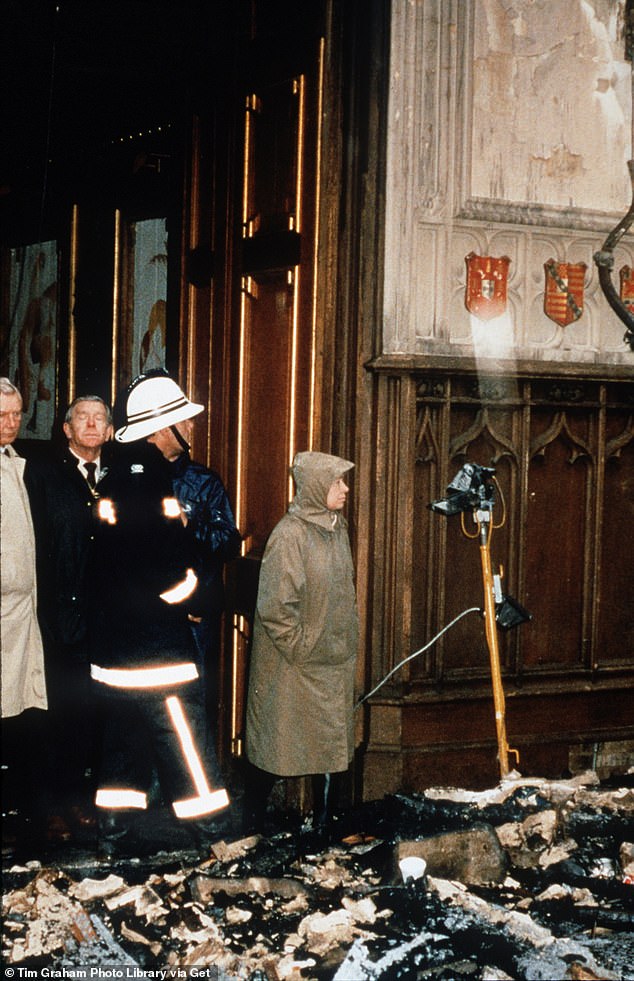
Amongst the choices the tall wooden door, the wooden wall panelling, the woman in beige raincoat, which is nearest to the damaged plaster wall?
the wooden wall panelling

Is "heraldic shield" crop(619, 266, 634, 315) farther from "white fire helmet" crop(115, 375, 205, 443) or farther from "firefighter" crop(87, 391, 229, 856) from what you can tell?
"firefighter" crop(87, 391, 229, 856)

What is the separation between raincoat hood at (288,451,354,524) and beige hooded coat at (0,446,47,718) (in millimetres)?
1386

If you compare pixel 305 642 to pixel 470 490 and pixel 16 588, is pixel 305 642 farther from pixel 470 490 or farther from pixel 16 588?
pixel 16 588

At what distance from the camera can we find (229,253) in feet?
24.5

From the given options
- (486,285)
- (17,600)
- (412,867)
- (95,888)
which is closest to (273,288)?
(486,285)

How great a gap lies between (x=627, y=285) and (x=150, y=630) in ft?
12.2

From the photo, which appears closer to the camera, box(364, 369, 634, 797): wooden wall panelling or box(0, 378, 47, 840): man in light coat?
box(0, 378, 47, 840): man in light coat

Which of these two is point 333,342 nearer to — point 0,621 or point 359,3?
point 359,3

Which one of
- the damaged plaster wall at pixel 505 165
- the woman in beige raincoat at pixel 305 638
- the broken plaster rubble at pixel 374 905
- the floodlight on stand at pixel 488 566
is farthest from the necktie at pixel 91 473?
the broken plaster rubble at pixel 374 905

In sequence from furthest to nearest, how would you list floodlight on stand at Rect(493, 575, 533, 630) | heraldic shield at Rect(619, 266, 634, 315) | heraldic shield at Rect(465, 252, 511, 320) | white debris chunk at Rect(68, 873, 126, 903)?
1. heraldic shield at Rect(619, 266, 634, 315)
2. heraldic shield at Rect(465, 252, 511, 320)
3. floodlight on stand at Rect(493, 575, 533, 630)
4. white debris chunk at Rect(68, 873, 126, 903)

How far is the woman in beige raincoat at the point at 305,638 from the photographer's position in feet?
19.8

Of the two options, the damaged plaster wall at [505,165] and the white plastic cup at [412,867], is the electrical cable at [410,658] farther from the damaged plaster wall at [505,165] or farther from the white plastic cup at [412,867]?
the damaged plaster wall at [505,165]

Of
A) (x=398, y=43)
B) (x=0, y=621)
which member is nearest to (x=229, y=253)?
(x=398, y=43)

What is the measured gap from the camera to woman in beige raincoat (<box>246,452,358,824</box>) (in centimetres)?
604
